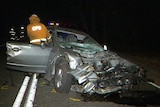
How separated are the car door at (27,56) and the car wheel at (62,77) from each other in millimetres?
753

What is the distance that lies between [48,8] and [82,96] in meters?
62.6

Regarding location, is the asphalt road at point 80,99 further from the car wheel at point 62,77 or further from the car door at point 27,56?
the car door at point 27,56

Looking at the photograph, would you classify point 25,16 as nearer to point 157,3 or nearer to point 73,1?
point 73,1

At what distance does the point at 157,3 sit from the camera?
2709 centimetres

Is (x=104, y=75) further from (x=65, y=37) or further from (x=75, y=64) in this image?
(x=65, y=37)

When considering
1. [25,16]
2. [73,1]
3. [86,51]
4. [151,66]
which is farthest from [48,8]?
[86,51]

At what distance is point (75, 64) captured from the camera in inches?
327

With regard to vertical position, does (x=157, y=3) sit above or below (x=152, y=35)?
above

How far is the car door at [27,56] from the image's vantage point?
→ 959 centimetres

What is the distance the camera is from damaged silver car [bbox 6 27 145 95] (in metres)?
8.05

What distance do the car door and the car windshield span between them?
58 cm

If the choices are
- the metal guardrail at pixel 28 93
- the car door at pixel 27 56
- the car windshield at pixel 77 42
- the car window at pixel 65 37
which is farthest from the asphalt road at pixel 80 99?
the car window at pixel 65 37

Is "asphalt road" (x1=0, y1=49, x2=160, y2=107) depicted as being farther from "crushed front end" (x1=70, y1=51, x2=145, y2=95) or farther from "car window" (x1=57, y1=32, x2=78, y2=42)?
"car window" (x1=57, y1=32, x2=78, y2=42)

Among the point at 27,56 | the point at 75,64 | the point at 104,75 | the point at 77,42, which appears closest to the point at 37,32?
the point at 27,56
